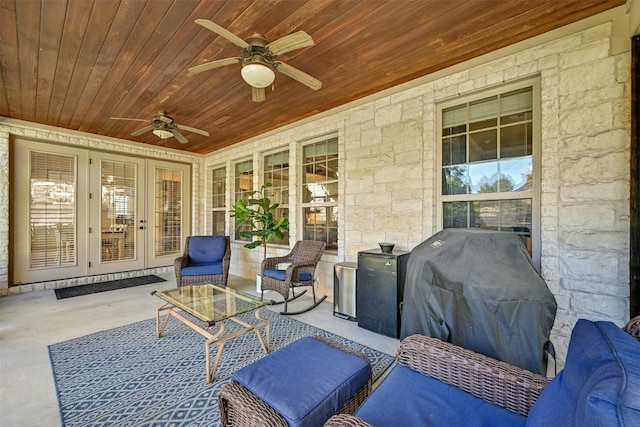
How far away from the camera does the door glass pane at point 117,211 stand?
17.2 feet

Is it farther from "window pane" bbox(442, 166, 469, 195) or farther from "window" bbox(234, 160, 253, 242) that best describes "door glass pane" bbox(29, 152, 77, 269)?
"window pane" bbox(442, 166, 469, 195)

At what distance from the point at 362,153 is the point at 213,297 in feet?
8.36

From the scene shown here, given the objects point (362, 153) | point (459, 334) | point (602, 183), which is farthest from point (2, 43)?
point (602, 183)

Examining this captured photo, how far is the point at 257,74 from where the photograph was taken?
2.25m

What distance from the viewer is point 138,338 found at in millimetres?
2705

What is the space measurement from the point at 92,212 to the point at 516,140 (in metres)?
6.76

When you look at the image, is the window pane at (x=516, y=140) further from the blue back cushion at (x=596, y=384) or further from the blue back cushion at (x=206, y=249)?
the blue back cushion at (x=206, y=249)

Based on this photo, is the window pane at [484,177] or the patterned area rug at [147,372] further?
the window pane at [484,177]

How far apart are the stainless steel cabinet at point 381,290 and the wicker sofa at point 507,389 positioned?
1.35 m

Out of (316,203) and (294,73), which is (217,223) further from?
(294,73)

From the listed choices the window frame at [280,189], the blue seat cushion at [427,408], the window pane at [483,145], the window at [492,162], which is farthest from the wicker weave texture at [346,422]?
the window frame at [280,189]

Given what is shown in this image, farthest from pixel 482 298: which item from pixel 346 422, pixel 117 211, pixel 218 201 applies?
pixel 117 211

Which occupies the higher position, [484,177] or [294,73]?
[294,73]

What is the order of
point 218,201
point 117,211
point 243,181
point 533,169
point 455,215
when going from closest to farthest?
point 533,169, point 455,215, point 117,211, point 243,181, point 218,201
